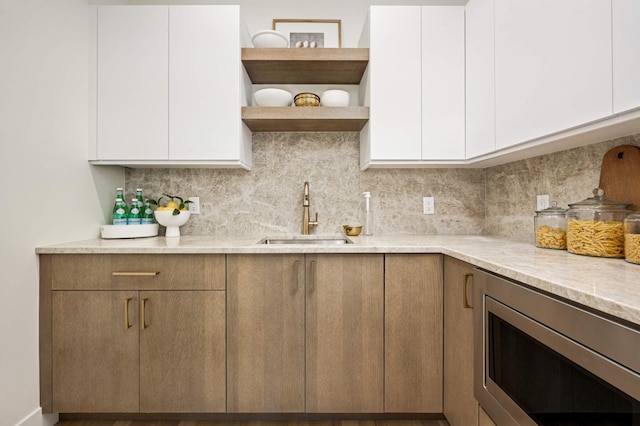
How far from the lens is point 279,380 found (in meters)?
1.62

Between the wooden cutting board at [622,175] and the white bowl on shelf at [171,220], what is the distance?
2.18 meters

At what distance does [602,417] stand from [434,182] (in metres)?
1.71

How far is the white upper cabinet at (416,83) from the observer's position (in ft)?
6.25

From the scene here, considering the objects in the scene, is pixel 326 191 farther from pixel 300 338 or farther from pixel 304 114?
pixel 300 338

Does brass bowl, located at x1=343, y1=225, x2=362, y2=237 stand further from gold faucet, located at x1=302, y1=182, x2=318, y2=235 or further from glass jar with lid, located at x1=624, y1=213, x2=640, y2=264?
glass jar with lid, located at x1=624, y1=213, x2=640, y2=264

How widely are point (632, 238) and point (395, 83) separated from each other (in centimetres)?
133

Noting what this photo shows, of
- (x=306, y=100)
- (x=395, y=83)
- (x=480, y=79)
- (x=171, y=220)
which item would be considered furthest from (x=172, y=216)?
(x=480, y=79)

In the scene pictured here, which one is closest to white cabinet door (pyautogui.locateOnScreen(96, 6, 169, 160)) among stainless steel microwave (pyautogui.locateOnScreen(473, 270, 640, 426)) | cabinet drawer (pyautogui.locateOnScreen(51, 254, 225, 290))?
cabinet drawer (pyautogui.locateOnScreen(51, 254, 225, 290))

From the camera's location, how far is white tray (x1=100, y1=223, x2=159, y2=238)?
1928 mm

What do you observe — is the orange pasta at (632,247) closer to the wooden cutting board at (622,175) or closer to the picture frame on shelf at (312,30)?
the wooden cutting board at (622,175)

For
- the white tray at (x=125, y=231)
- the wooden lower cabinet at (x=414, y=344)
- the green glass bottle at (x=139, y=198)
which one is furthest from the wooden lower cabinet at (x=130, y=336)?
the wooden lower cabinet at (x=414, y=344)

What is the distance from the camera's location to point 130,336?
1.60m

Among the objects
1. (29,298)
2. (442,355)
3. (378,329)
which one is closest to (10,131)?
(29,298)

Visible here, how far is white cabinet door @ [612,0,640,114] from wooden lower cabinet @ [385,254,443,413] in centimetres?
93
